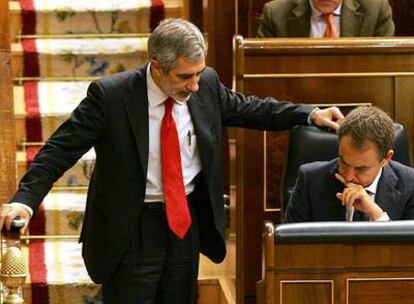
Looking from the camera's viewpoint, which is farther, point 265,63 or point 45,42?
point 45,42

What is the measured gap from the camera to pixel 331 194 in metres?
3.41

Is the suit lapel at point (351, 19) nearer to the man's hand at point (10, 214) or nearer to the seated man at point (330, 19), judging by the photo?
the seated man at point (330, 19)

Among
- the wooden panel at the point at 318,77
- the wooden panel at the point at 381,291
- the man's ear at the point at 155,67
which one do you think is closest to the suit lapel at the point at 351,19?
the wooden panel at the point at 318,77

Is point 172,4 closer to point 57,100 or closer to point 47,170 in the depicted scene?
point 57,100

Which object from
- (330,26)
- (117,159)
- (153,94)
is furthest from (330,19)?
(117,159)

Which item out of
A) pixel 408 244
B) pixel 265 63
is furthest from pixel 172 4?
pixel 408 244

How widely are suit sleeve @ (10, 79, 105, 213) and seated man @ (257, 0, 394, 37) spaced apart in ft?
4.82

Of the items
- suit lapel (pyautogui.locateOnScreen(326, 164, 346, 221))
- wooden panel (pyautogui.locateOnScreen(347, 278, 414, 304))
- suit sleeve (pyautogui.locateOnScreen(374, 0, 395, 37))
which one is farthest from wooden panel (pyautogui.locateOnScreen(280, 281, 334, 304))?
suit sleeve (pyautogui.locateOnScreen(374, 0, 395, 37))

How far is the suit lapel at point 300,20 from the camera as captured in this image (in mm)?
4570

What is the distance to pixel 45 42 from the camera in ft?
18.8

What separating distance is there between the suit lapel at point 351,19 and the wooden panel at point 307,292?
176 cm

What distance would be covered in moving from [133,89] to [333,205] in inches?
25.8

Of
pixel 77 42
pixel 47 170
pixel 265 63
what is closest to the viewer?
pixel 47 170

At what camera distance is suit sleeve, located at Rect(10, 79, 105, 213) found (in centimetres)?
321
